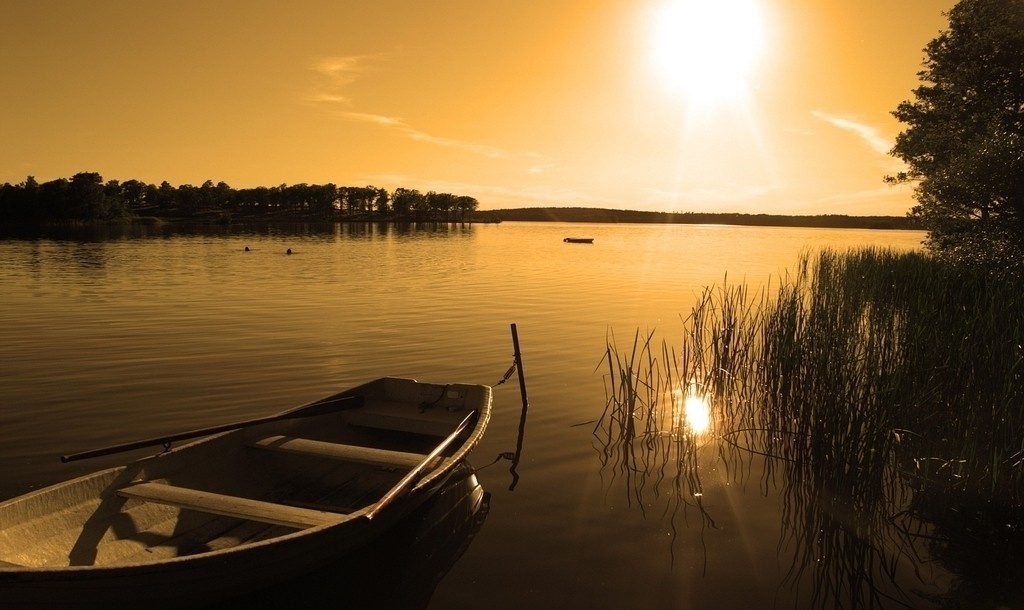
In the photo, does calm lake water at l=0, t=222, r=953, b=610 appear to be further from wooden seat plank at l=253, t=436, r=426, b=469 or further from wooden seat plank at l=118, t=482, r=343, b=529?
wooden seat plank at l=118, t=482, r=343, b=529

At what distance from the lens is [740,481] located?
7.96 meters

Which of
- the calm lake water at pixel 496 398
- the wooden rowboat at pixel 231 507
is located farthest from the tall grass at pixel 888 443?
the wooden rowboat at pixel 231 507

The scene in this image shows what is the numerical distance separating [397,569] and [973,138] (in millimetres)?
27612

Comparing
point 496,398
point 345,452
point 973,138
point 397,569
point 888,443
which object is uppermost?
point 973,138

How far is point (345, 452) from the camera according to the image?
21.9 feet

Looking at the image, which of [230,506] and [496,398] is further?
[496,398]

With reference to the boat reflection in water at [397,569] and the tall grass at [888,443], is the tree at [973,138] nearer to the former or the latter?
the tall grass at [888,443]

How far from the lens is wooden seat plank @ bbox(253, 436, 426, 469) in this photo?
6.39 meters

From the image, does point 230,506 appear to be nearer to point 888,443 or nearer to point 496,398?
point 496,398

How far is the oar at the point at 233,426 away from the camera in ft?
20.1

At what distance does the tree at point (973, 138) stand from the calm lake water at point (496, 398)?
967 cm

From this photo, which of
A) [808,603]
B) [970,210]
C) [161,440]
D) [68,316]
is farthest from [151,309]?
[970,210]

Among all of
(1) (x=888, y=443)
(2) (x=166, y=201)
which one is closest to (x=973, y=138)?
(1) (x=888, y=443)

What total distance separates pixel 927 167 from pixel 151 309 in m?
31.5
